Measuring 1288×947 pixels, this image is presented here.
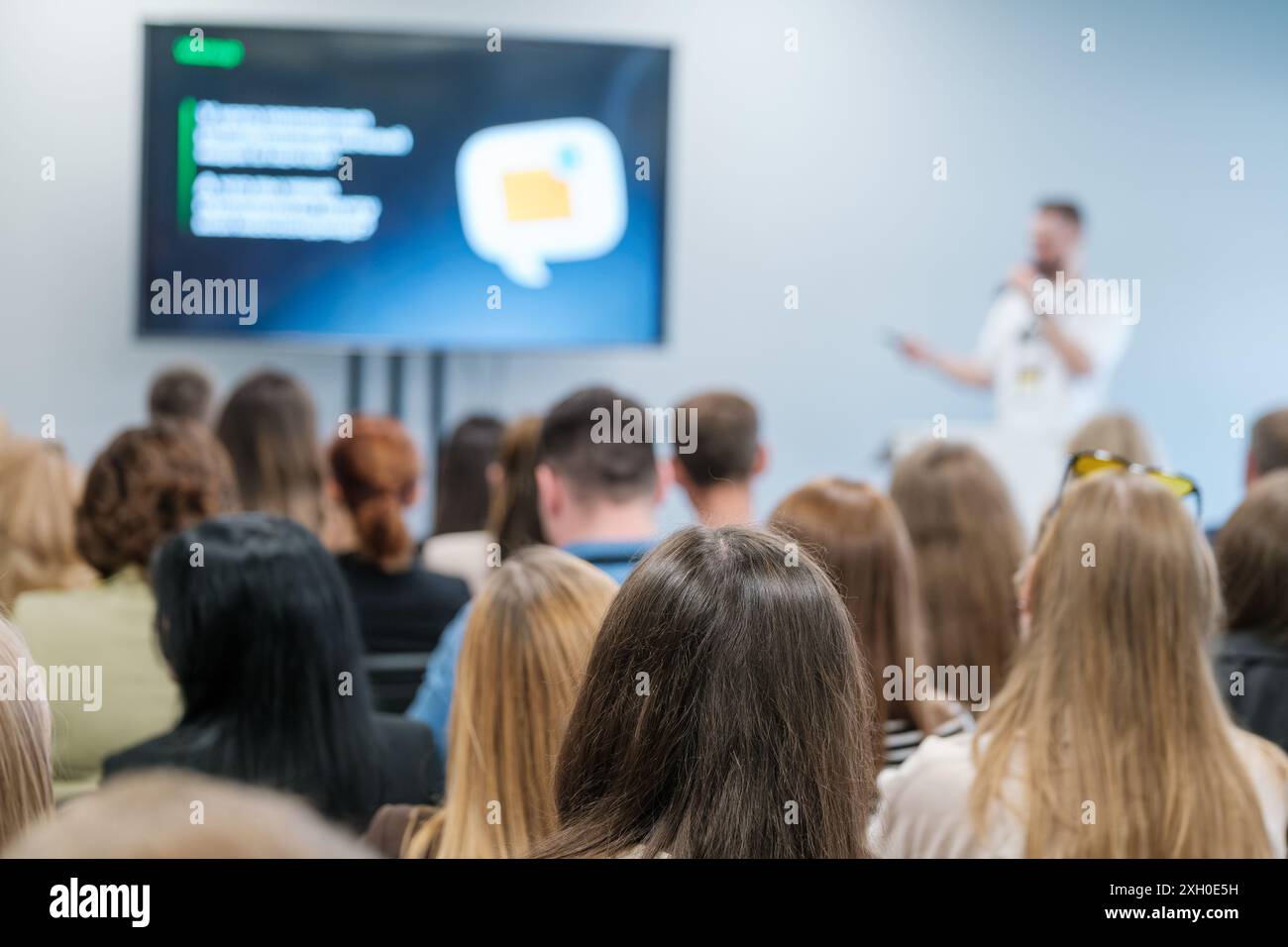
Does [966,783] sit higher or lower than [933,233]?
lower

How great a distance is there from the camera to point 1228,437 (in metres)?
6.04

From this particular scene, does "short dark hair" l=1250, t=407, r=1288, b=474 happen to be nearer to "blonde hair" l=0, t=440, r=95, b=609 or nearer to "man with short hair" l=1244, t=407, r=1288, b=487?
"man with short hair" l=1244, t=407, r=1288, b=487

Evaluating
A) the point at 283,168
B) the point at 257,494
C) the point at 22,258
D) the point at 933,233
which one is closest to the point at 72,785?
the point at 257,494

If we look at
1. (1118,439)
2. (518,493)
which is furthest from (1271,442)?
(518,493)

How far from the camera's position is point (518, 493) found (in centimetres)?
276

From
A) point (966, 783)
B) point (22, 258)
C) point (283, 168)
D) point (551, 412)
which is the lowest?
point (966, 783)

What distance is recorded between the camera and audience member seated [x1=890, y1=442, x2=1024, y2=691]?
2.49 metres

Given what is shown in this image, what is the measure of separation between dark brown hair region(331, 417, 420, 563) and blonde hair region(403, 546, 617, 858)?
1.27 metres

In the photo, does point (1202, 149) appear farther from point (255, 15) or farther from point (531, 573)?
point (531, 573)

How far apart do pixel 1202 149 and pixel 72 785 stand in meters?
5.63

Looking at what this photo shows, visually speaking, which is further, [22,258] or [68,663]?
[22,258]

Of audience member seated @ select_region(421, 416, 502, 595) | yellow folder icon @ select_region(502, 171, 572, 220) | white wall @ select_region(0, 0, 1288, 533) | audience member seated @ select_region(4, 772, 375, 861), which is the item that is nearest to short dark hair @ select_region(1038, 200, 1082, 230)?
white wall @ select_region(0, 0, 1288, 533)
